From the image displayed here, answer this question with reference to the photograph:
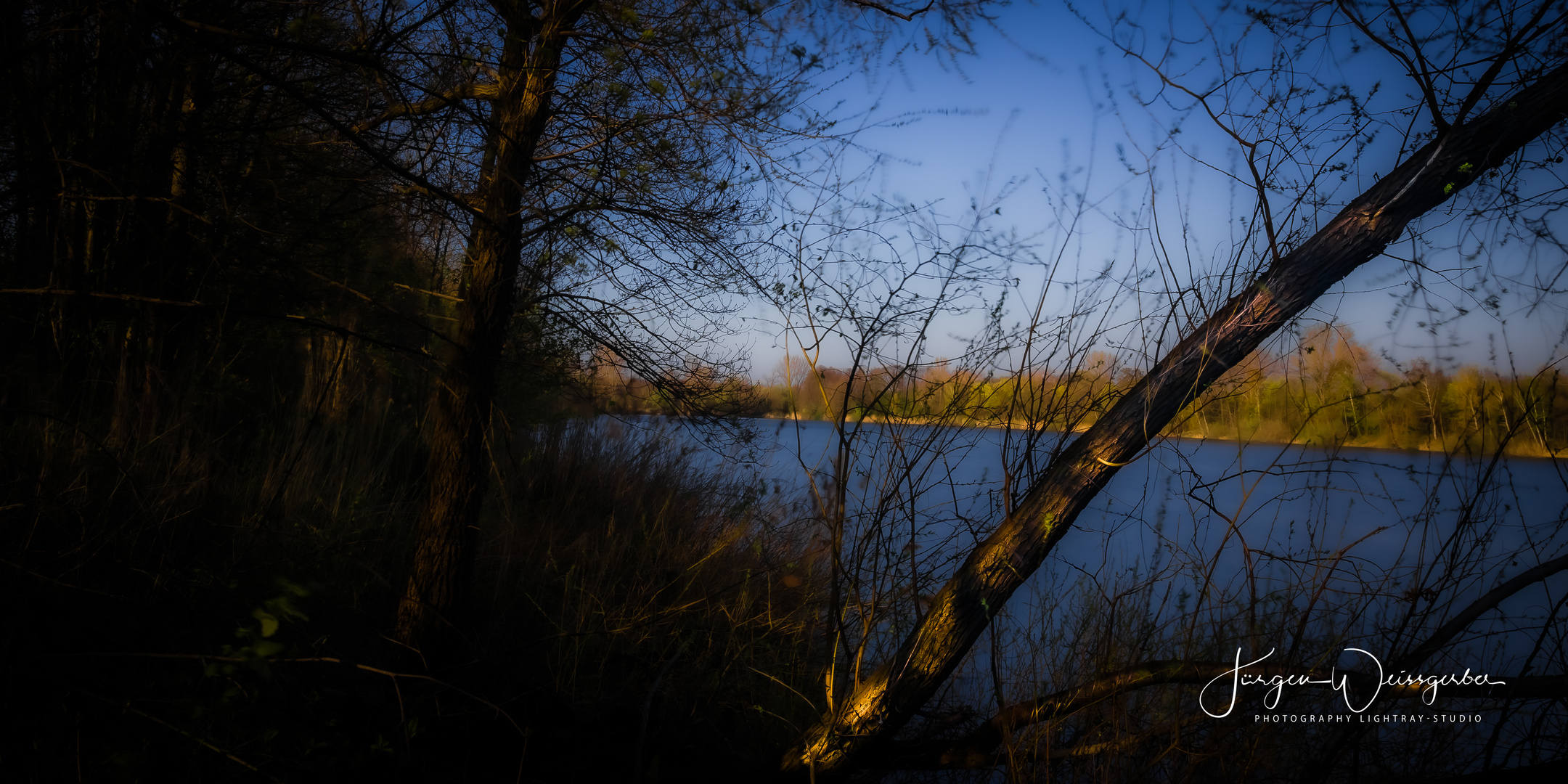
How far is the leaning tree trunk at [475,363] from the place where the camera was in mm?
3164

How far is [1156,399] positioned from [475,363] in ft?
9.65

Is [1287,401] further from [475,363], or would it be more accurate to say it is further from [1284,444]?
[475,363]

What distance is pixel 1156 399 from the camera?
269cm

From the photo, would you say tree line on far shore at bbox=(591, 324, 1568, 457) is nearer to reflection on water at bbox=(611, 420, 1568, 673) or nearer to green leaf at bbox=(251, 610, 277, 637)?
reflection on water at bbox=(611, 420, 1568, 673)

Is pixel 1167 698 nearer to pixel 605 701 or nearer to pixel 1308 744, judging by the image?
pixel 1308 744

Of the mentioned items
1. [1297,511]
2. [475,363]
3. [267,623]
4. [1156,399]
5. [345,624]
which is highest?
[1156,399]

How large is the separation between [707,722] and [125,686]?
8.85 ft

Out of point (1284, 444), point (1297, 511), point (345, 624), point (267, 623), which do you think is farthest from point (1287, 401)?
point (345, 624)

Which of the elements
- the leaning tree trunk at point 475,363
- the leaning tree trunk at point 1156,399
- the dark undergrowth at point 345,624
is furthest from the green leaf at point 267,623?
the leaning tree trunk at point 1156,399

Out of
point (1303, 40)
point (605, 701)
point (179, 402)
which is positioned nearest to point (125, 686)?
point (605, 701)

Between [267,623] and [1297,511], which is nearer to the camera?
[267,623]

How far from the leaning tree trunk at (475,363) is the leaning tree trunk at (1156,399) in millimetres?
1960

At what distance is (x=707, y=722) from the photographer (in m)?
3.97

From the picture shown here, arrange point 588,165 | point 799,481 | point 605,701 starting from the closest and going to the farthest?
point 588,165 → point 605,701 → point 799,481
